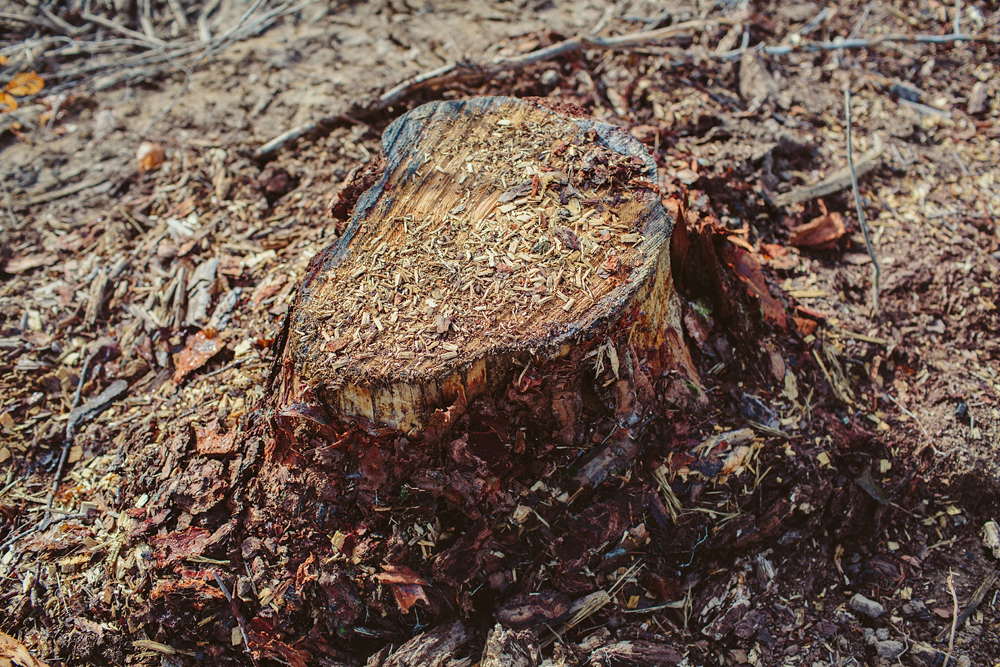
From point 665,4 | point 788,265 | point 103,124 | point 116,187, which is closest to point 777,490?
point 788,265

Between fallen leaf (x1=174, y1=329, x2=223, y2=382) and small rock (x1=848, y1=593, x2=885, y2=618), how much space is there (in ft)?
9.55

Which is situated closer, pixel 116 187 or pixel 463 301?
pixel 463 301

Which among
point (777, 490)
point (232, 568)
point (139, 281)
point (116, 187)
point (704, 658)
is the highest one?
point (116, 187)

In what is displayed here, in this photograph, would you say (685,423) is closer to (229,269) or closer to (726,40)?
(229,269)

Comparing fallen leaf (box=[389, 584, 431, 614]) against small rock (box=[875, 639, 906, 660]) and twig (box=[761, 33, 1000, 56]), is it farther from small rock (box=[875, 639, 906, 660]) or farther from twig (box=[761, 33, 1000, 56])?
twig (box=[761, 33, 1000, 56])

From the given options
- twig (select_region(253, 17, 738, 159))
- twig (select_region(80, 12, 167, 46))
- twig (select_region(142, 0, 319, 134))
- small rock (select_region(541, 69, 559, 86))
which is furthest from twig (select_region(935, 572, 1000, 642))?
twig (select_region(80, 12, 167, 46))

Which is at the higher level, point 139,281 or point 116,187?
point 116,187

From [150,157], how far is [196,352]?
1702 mm

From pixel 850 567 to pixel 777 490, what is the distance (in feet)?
1.58

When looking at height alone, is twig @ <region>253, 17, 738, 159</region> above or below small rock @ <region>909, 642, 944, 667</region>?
above

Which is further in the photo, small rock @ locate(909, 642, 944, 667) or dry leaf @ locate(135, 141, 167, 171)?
dry leaf @ locate(135, 141, 167, 171)

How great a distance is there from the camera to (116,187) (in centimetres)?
354

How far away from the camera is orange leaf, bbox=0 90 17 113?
4.07 meters

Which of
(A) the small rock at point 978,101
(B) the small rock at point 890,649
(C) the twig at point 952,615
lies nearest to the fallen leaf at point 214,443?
(B) the small rock at point 890,649
